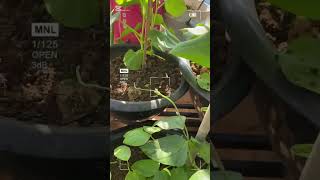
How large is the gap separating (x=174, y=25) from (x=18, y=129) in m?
0.58

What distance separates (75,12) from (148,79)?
54cm

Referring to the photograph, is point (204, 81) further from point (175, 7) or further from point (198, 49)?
point (198, 49)

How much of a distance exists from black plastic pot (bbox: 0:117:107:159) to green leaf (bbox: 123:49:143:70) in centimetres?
44

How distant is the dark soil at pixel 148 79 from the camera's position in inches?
33.8

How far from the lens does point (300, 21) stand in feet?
0.91

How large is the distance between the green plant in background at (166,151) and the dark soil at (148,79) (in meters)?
0.05

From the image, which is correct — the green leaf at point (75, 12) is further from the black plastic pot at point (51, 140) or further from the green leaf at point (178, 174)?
the green leaf at point (178, 174)

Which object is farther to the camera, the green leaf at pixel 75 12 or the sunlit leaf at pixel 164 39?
the sunlit leaf at pixel 164 39

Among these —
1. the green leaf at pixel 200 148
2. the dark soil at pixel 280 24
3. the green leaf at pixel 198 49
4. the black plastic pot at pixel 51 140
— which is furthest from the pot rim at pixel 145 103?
the dark soil at pixel 280 24

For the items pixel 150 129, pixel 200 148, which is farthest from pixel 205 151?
pixel 150 129

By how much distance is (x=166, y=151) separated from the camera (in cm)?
78

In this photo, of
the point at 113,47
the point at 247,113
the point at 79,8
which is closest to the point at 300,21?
the point at 247,113

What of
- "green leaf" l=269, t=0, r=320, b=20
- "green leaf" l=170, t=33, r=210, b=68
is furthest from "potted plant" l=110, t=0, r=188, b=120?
"green leaf" l=269, t=0, r=320, b=20

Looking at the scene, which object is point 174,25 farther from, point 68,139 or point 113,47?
point 68,139
